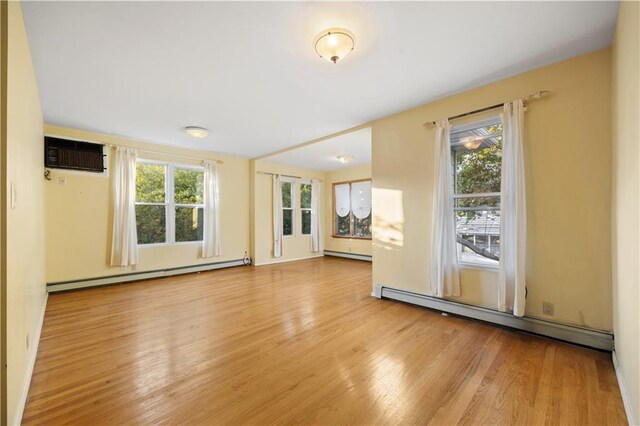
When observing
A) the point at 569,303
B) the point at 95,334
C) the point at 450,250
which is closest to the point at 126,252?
the point at 95,334

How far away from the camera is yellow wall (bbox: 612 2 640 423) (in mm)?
1414

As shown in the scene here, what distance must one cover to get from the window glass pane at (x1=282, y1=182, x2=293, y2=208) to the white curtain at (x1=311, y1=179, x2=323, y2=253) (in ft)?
2.34

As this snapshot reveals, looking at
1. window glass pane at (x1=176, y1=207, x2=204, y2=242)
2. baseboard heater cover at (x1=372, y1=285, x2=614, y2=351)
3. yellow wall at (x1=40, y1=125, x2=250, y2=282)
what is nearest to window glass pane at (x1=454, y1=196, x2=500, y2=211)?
baseboard heater cover at (x1=372, y1=285, x2=614, y2=351)

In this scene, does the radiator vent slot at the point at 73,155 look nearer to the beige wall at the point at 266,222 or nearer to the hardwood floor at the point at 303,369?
the hardwood floor at the point at 303,369

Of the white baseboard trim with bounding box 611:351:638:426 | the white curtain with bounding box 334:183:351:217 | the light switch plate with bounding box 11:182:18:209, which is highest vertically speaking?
the white curtain with bounding box 334:183:351:217

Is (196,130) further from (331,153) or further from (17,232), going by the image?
(17,232)

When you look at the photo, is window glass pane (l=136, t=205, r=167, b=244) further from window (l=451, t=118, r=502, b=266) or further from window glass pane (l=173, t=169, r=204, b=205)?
window (l=451, t=118, r=502, b=266)

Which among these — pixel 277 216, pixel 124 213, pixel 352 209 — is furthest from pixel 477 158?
pixel 124 213

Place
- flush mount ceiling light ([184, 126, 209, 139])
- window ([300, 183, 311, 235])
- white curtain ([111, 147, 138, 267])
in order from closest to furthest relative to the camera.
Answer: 1. flush mount ceiling light ([184, 126, 209, 139])
2. white curtain ([111, 147, 138, 267])
3. window ([300, 183, 311, 235])

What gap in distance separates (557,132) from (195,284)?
5356 millimetres

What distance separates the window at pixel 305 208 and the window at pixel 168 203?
278 cm

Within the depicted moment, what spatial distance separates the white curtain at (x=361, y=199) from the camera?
289 inches

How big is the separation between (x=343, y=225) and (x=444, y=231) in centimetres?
488

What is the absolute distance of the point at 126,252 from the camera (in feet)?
15.5
